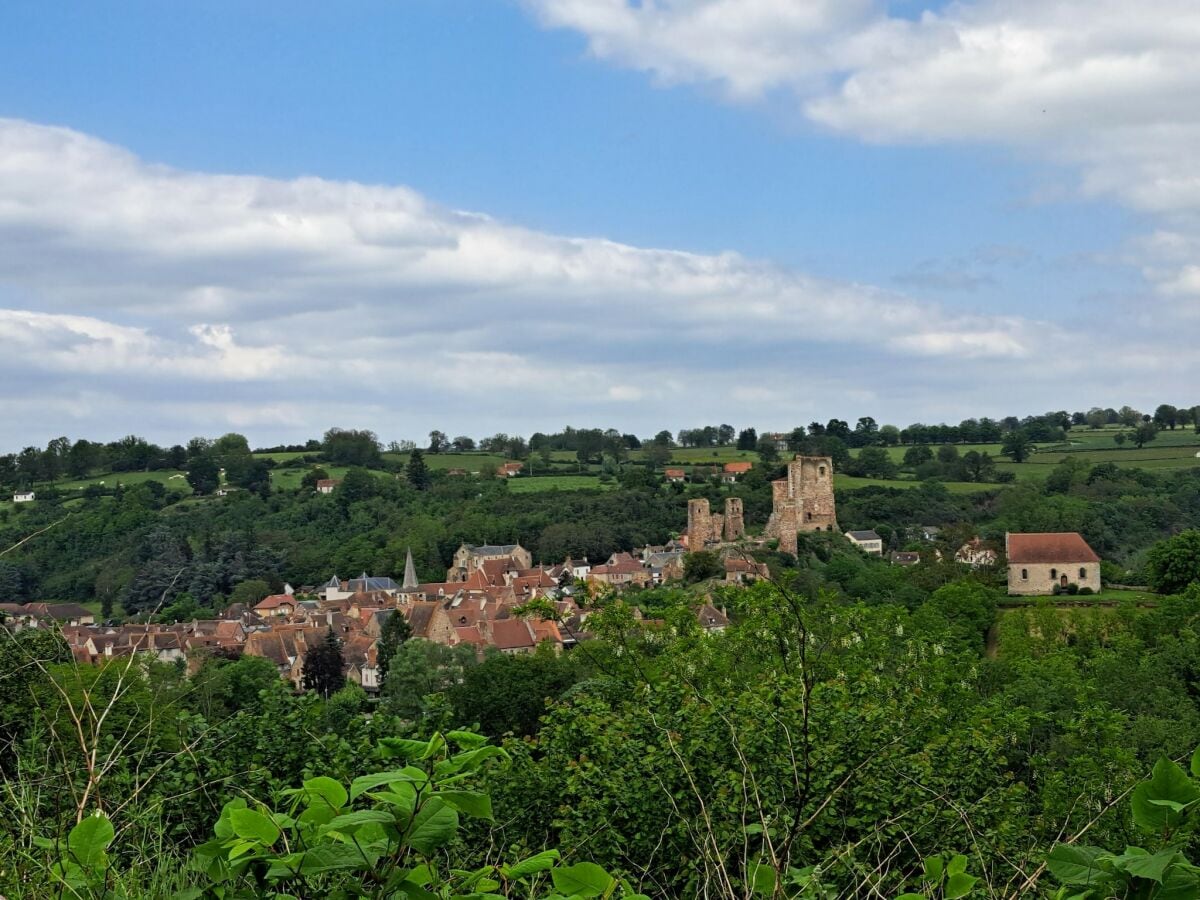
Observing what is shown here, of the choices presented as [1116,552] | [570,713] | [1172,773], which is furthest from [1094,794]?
[1116,552]

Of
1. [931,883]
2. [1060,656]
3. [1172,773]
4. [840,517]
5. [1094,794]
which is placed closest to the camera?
[1172,773]

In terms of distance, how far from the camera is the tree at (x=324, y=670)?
39531mm

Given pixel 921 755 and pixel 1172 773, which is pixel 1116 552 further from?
pixel 1172 773

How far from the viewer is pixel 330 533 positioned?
85.6 meters

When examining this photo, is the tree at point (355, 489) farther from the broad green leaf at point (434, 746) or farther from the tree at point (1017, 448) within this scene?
the broad green leaf at point (434, 746)

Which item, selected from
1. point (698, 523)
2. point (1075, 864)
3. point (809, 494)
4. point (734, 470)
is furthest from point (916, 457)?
point (1075, 864)

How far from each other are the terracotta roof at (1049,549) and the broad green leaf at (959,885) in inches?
1825

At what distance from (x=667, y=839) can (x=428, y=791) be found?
6195mm

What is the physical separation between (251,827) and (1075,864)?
1.34 m

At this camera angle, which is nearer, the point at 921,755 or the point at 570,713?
the point at 921,755

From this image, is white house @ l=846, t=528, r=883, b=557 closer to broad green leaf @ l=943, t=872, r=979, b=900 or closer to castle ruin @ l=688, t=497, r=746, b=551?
castle ruin @ l=688, t=497, r=746, b=551

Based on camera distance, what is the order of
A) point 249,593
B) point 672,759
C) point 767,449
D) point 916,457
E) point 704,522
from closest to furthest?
point 672,759
point 704,522
point 249,593
point 916,457
point 767,449

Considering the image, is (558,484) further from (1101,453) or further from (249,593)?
(1101,453)

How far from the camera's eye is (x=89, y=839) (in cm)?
190
